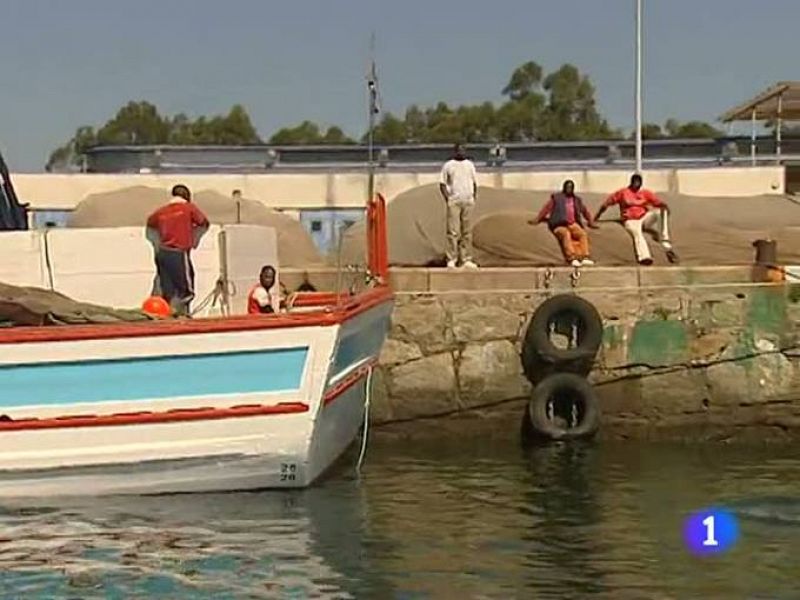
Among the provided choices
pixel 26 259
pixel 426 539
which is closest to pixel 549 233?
pixel 26 259

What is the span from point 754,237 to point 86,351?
10990 mm

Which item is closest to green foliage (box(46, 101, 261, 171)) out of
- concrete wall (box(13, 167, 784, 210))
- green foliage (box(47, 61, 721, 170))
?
green foliage (box(47, 61, 721, 170))

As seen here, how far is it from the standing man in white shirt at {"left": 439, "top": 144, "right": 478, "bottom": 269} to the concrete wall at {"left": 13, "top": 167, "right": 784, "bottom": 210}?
31.5ft

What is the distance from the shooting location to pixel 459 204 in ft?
65.1

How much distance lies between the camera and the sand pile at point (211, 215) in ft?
72.2

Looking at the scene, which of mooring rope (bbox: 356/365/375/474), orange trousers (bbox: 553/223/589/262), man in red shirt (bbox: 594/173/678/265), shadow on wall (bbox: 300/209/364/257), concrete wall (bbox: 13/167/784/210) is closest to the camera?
mooring rope (bbox: 356/365/375/474)

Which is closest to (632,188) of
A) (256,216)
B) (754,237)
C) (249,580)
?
(754,237)

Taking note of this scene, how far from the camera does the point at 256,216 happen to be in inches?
894

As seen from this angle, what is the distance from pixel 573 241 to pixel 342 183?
1102cm

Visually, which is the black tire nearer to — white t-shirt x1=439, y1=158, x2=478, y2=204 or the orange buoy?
white t-shirt x1=439, y1=158, x2=478, y2=204

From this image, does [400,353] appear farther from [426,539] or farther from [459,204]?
[426,539]

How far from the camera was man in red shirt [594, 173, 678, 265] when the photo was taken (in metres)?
20.4

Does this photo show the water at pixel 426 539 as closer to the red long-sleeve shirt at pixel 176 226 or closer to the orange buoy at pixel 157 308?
the orange buoy at pixel 157 308

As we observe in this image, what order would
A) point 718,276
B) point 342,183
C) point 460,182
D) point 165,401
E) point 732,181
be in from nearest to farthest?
1. point 165,401
2. point 718,276
3. point 460,182
4. point 732,181
5. point 342,183
